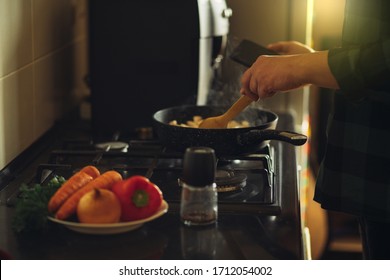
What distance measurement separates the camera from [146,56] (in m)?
1.72

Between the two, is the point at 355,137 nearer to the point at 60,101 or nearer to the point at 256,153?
the point at 256,153

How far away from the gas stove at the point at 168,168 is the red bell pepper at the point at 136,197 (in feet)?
0.40

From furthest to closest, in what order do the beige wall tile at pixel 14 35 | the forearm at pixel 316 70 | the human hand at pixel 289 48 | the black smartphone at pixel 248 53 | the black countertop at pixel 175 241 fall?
the human hand at pixel 289 48
the black smartphone at pixel 248 53
the beige wall tile at pixel 14 35
the forearm at pixel 316 70
the black countertop at pixel 175 241

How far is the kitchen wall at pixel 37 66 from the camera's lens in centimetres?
140

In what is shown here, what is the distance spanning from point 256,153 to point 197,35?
0.35 meters

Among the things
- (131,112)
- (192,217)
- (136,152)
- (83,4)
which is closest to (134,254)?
(192,217)

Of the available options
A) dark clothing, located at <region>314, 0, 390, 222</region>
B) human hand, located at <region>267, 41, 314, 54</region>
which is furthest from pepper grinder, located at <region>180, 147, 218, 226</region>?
human hand, located at <region>267, 41, 314, 54</region>

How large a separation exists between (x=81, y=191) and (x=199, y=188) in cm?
18

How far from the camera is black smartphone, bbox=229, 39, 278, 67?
4.90 feet

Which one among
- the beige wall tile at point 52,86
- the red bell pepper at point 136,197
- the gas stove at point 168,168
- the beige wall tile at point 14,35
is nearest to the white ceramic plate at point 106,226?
the red bell pepper at point 136,197

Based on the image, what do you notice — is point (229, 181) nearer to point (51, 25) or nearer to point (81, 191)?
point (81, 191)

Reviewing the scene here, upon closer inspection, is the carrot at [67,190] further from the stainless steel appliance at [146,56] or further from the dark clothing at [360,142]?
the stainless steel appliance at [146,56]

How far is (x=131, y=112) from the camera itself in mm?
1748

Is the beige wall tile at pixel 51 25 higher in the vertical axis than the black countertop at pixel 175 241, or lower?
higher
